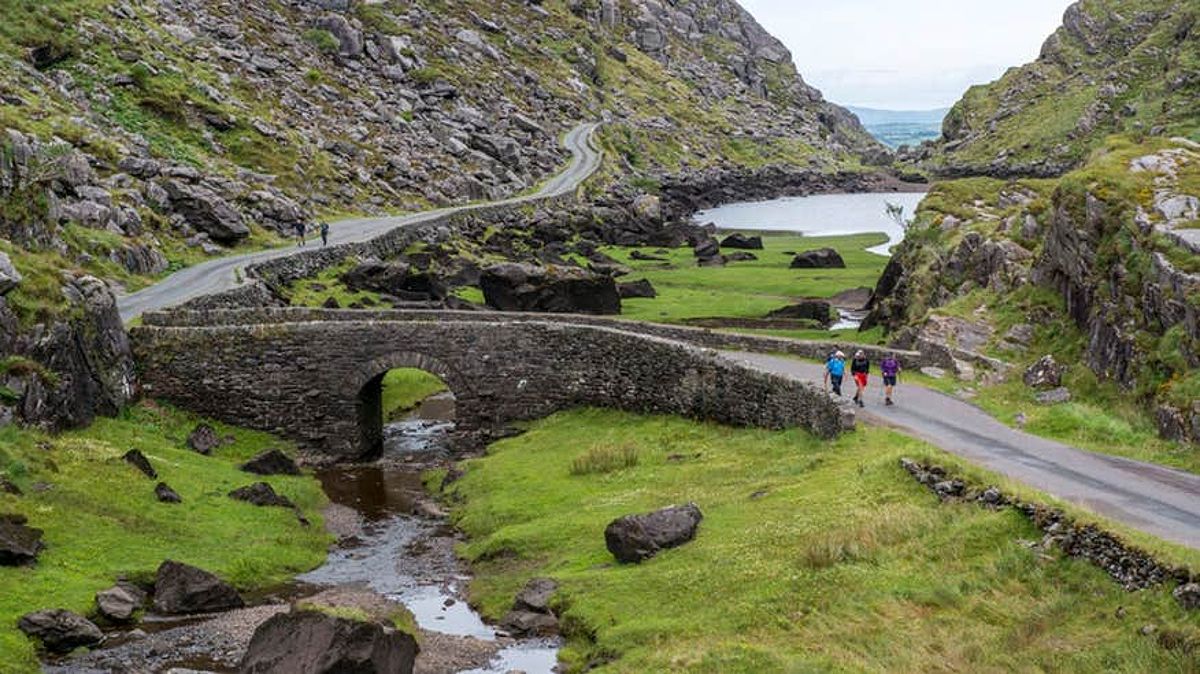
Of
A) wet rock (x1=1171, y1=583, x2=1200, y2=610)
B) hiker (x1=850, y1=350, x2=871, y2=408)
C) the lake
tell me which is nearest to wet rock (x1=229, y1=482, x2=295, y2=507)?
hiker (x1=850, y1=350, x2=871, y2=408)

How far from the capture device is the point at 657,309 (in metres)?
80.8

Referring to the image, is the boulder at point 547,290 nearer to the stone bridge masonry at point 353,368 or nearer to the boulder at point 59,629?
the stone bridge masonry at point 353,368

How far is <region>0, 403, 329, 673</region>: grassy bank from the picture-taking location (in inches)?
1185

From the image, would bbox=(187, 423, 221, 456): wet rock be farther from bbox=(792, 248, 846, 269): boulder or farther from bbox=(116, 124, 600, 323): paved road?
bbox=(792, 248, 846, 269): boulder

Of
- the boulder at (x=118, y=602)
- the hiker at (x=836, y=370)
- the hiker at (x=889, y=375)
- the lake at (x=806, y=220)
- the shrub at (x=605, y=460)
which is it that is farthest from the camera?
the lake at (x=806, y=220)

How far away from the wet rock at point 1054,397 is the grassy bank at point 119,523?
83.5ft

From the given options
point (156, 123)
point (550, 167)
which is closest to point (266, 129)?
point (156, 123)

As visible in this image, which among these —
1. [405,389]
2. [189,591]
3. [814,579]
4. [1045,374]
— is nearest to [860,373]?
[1045,374]

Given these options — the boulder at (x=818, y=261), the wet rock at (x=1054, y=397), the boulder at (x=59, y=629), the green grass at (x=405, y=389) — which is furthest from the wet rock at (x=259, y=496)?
the boulder at (x=818, y=261)

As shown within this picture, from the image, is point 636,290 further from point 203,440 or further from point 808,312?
point 203,440

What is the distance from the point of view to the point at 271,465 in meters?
45.4

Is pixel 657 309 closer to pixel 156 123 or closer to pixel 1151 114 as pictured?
pixel 156 123

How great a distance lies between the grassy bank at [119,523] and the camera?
3011 centimetres

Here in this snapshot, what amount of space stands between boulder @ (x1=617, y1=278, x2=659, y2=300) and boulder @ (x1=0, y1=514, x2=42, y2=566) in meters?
57.2
